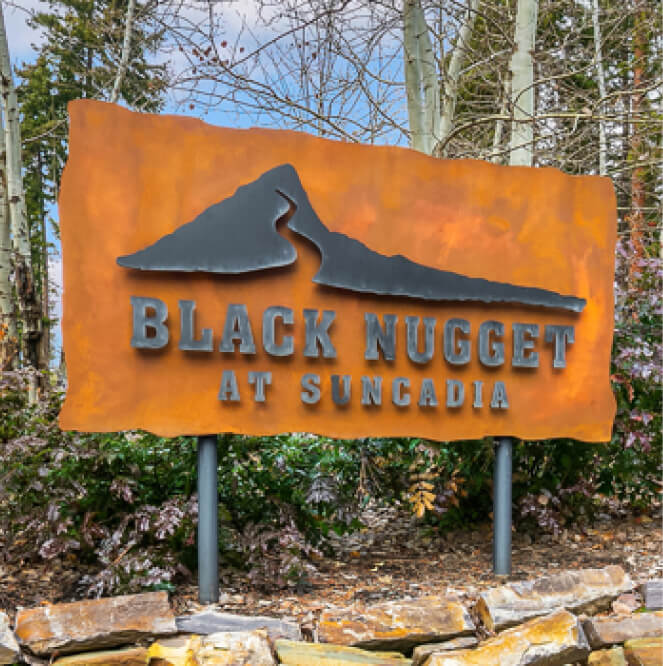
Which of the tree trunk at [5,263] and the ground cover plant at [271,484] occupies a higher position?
the tree trunk at [5,263]

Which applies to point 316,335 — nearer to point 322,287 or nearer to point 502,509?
point 322,287

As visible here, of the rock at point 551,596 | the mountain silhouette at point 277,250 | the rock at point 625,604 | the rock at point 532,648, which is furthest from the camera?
the rock at point 625,604

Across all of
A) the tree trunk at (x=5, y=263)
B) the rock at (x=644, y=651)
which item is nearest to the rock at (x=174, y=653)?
the rock at (x=644, y=651)

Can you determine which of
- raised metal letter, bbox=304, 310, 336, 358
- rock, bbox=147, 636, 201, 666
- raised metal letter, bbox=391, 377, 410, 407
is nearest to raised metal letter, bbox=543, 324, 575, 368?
raised metal letter, bbox=391, 377, 410, 407

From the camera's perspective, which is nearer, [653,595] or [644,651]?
[644,651]

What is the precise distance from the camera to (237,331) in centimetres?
355

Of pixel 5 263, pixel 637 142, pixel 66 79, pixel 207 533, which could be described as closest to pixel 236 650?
pixel 207 533

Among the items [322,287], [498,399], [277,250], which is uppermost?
[277,250]

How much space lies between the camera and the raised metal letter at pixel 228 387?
354 cm

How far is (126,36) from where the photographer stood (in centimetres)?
825

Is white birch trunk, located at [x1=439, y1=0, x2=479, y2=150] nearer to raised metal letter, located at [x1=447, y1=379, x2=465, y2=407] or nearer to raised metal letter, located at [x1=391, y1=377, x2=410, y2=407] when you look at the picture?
raised metal letter, located at [x1=447, y1=379, x2=465, y2=407]

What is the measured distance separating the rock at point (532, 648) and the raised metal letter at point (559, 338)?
5.44 feet

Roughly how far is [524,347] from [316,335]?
1.38 m

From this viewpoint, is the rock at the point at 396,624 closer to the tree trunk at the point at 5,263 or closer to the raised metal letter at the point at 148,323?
the raised metal letter at the point at 148,323
